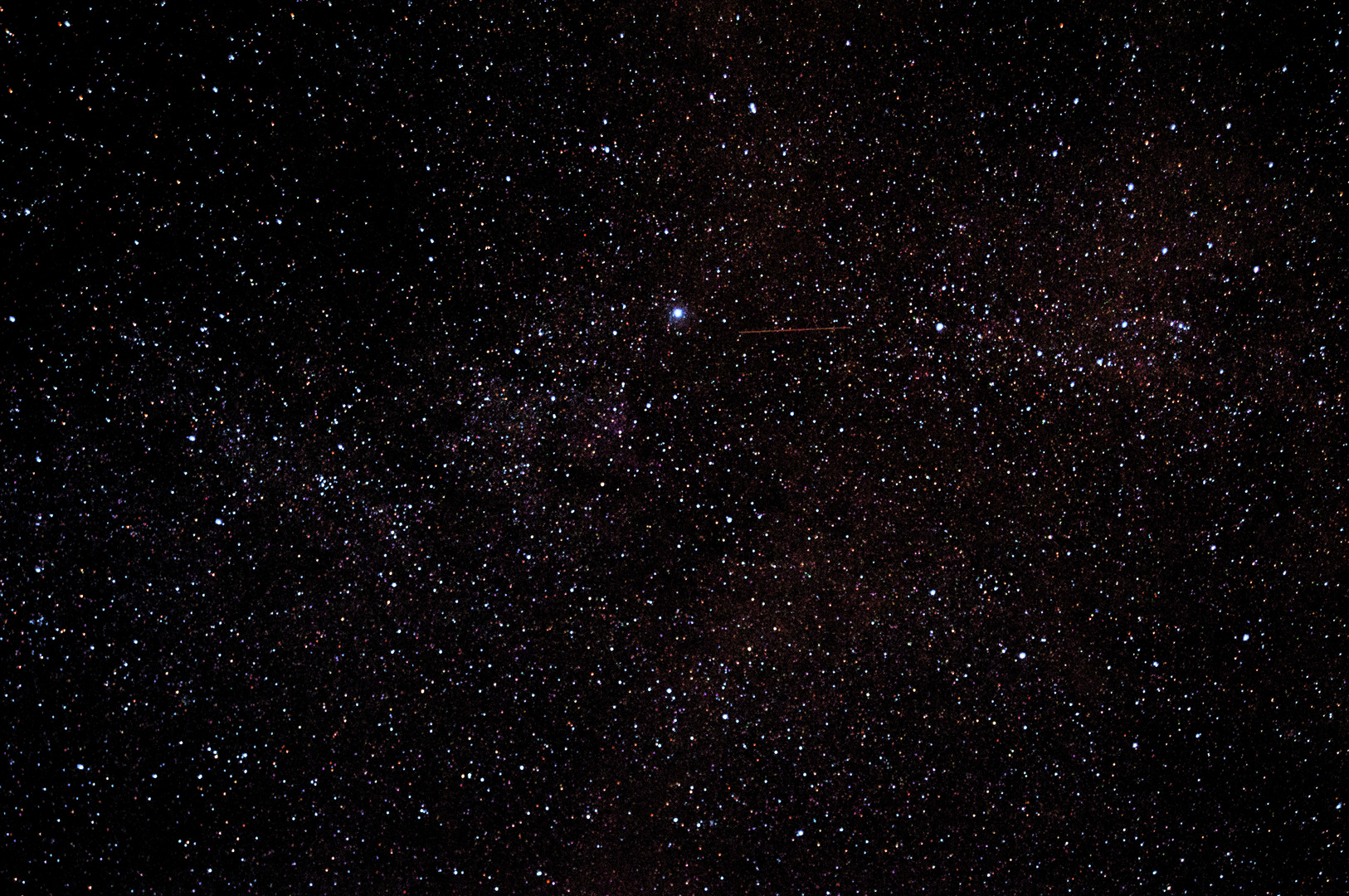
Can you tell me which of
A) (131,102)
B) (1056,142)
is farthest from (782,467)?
(131,102)

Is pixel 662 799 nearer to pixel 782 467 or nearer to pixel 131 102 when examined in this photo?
pixel 782 467

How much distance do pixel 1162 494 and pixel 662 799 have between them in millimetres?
352

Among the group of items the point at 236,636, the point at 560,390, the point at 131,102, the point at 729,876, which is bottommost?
the point at 729,876

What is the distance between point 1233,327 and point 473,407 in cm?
45

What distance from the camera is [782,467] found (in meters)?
0.40

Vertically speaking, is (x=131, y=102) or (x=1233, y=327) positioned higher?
(x=131, y=102)

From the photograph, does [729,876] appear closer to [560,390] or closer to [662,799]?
[662,799]

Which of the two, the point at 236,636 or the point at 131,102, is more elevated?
the point at 131,102

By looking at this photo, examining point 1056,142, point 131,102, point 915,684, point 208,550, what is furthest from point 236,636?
point 1056,142

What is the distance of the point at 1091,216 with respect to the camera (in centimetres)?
40

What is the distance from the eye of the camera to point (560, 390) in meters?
0.39

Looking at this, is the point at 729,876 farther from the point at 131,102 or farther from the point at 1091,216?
the point at 131,102

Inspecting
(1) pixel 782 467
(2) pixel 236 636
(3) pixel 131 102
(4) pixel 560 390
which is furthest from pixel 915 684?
(3) pixel 131 102

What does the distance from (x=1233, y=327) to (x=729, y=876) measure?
45cm
